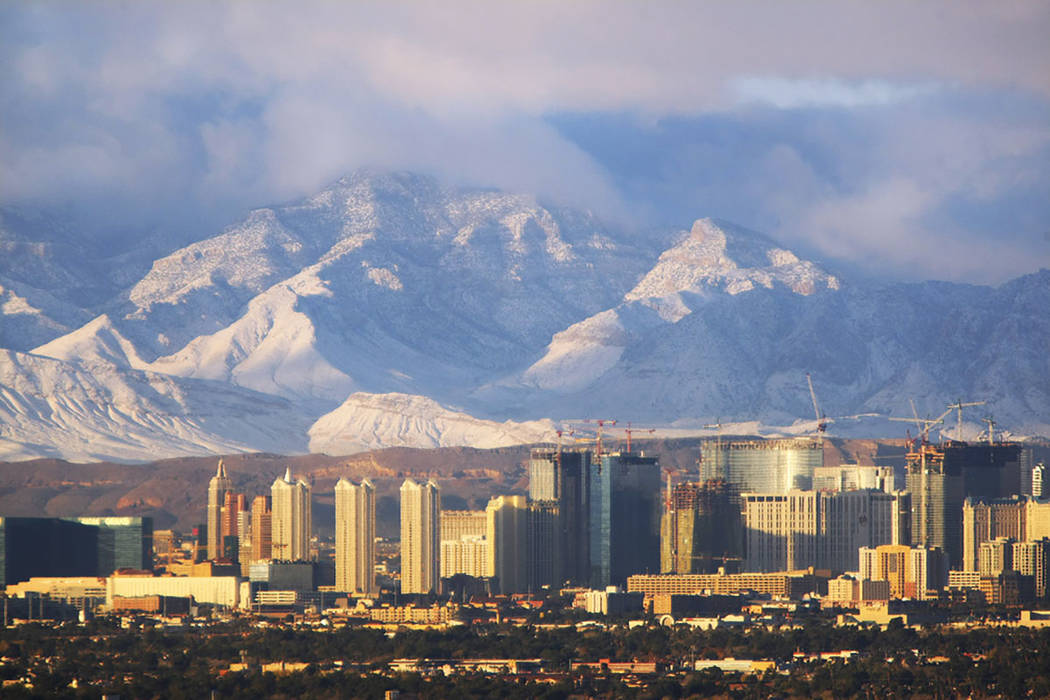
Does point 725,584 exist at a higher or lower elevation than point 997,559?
lower

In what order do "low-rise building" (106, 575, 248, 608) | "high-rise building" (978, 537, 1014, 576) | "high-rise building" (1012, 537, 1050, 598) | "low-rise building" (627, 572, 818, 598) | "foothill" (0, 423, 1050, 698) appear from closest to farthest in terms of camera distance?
"foothill" (0, 423, 1050, 698), "low-rise building" (106, 575, 248, 608), "high-rise building" (1012, 537, 1050, 598), "low-rise building" (627, 572, 818, 598), "high-rise building" (978, 537, 1014, 576)

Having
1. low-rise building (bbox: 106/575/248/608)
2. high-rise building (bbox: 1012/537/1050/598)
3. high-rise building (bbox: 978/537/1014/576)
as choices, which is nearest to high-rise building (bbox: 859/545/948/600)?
high-rise building (bbox: 978/537/1014/576)

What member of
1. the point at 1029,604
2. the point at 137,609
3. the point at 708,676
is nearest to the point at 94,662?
the point at 708,676

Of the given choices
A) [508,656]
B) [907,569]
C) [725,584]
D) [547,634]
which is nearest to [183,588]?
[725,584]

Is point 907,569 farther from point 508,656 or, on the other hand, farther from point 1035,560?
point 508,656

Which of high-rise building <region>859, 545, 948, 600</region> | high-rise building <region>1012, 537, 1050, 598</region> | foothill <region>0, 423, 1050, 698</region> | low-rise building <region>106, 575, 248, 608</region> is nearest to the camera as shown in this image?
foothill <region>0, 423, 1050, 698</region>

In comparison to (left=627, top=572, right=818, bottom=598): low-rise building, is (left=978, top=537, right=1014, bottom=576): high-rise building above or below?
above

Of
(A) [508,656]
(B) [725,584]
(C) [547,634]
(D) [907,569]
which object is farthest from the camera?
(B) [725,584]

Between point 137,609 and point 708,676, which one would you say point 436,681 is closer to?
point 708,676

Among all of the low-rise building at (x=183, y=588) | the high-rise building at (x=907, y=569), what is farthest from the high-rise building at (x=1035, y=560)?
the low-rise building at (x=183, y=588)

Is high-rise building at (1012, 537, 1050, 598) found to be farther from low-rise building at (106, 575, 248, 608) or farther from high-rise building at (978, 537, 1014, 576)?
low-rise building at (106, 575, 248, 608)

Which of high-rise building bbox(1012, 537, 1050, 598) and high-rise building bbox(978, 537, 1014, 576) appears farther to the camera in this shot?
high-rise building bbox(978, 537, 1014, 576)

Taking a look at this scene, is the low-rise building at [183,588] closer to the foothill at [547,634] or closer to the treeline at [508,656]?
the foothill at [547,634]
